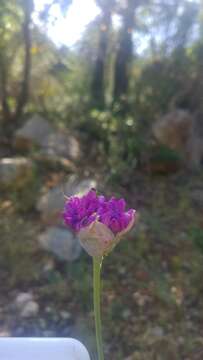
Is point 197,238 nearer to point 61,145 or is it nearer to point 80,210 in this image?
point 61,145

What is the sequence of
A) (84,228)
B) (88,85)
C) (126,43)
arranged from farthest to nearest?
(88,85), (126,43), (84,228)

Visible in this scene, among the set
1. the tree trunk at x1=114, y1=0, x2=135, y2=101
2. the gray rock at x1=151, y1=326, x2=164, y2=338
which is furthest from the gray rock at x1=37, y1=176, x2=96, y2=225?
the tree trunk at x1=114, y1=0, x2=135, y2=101

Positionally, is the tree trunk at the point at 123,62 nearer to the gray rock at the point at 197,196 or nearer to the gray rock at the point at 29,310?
the gray rock at the point at 197,196

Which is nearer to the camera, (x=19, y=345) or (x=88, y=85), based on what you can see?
(x=19, y=345)

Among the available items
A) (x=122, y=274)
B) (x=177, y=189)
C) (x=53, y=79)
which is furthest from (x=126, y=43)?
(x=122, y=274)

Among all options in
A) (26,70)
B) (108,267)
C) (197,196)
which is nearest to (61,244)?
(108,267)

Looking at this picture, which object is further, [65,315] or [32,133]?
[32,133]

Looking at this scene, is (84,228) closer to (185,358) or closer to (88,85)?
(185,358)
